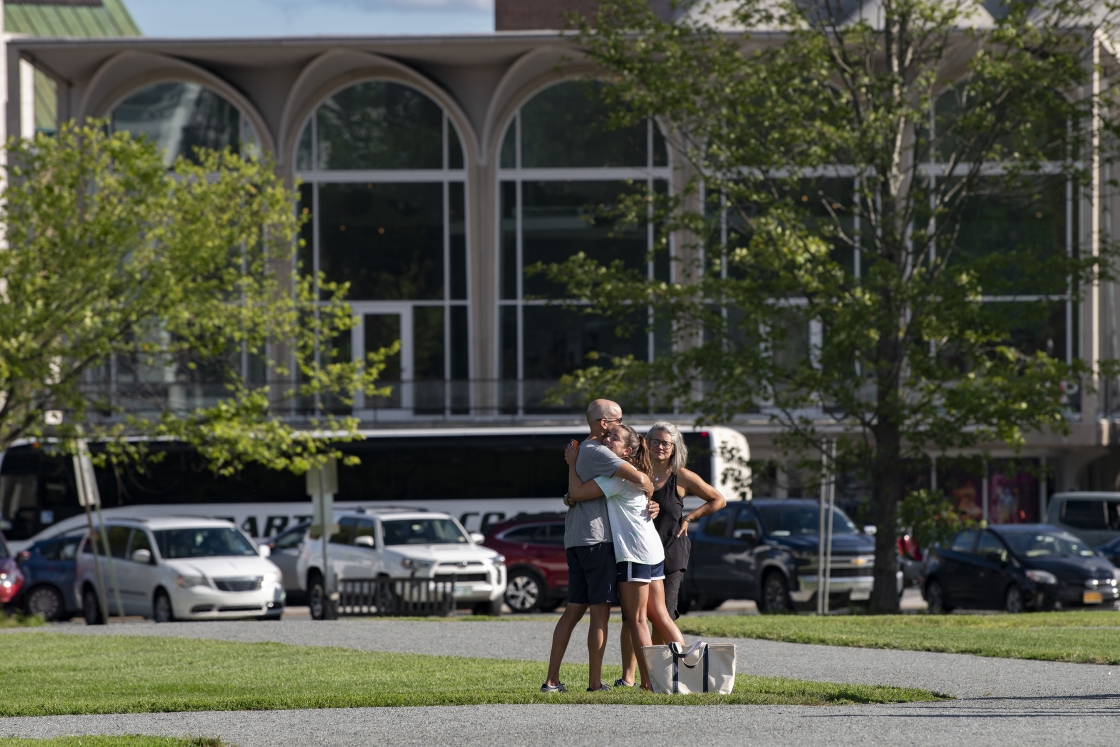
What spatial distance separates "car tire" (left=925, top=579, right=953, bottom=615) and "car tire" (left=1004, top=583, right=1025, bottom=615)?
1203 mm

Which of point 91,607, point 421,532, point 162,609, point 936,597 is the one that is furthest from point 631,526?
Result: point 936,597

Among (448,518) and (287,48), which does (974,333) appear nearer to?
(448,518)

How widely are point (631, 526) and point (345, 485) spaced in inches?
866

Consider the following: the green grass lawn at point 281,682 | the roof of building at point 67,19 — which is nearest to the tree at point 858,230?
the green grass lawn at point 281,682

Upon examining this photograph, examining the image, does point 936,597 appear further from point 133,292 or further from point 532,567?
point 133,292

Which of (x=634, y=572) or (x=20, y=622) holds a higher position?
(x=634, y=572)

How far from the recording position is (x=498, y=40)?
39000mm

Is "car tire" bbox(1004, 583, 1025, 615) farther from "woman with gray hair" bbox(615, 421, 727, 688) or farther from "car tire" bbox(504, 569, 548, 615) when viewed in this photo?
"woman with gray hair" bbox(615, 421, 727, 688)

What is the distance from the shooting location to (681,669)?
9492 millimetres

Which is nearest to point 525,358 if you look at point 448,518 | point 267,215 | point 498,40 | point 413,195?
point 413,195

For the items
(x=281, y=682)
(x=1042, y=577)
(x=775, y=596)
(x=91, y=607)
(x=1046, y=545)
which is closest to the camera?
(x=281, y=682)

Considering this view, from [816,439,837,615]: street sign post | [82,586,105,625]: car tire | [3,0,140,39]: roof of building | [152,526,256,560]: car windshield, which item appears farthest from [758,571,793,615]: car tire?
[3,0,140,39]: roof of building

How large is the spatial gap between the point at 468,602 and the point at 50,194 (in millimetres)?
8535

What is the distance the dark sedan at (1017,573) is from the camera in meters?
23.3
